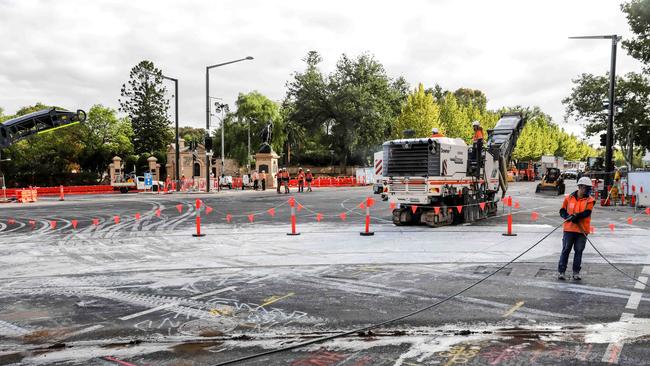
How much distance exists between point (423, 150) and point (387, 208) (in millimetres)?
7156

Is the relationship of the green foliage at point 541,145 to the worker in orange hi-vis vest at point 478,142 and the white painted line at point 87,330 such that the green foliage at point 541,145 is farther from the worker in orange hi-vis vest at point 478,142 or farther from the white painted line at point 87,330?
the white painted line at point 87,330

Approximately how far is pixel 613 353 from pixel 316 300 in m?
3.52

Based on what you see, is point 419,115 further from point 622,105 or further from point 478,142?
point 478,142

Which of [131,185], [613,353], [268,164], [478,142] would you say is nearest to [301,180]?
[268,164]

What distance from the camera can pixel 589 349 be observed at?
4.88 m

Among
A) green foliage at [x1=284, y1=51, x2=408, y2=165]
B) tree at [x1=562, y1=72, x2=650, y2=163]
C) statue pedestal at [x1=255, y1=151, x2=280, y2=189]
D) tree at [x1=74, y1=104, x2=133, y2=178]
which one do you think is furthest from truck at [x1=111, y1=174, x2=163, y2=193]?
tree at [x1=562, y1=72, x2=650, y2=163]

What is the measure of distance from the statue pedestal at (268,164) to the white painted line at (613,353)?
1451 inches

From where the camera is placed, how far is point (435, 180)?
1438cm

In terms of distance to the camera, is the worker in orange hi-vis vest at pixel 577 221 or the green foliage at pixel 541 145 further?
the green foliage at pixel 541 145

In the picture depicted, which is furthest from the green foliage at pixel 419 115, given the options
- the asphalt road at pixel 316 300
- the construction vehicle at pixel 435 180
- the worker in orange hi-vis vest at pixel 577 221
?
the worker in orange hi-vis vest at pixel 577 221

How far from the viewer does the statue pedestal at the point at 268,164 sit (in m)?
41.0

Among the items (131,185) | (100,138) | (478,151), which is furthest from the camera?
(100,138)

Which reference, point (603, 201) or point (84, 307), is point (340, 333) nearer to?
point (84, 307)

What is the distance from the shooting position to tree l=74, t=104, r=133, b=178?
183 ft
